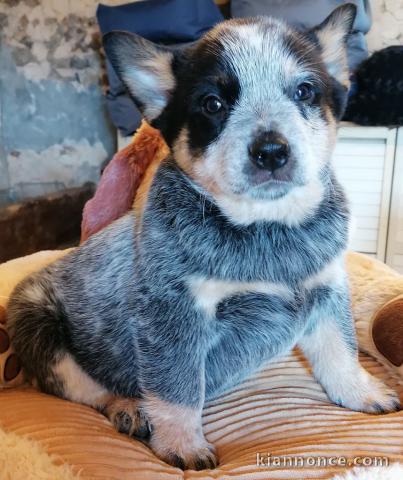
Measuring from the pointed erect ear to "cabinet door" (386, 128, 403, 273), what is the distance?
1.95 m

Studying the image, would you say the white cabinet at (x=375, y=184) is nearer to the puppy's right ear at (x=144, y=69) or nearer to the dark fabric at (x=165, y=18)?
the dark fabric at (x=165, y=18)

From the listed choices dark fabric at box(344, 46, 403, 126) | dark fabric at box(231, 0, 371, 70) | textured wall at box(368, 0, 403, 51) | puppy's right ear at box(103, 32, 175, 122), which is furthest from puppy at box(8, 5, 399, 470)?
textured wall at box(368, 0, 403, 51)

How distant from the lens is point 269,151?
1.12m

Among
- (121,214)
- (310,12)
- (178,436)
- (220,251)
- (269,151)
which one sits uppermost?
(310,12)

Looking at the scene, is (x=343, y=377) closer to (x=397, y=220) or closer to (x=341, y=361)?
(x=341, y=361)

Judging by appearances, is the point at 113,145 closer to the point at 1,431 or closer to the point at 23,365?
the point at 23,365

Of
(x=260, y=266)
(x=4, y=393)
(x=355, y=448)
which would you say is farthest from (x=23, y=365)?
(x=355, y=448)

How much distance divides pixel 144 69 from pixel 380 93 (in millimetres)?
2102

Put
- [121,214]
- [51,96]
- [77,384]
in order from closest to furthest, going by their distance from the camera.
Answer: [77,384] → [121,214] → [51,96]

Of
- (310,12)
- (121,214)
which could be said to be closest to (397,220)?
(310,12)

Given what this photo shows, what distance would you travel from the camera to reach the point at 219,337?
1331 millimetres

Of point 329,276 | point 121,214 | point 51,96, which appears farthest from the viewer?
point 51,96

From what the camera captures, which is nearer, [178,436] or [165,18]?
Answer: [178,436]

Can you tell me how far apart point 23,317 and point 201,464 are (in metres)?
0.73
